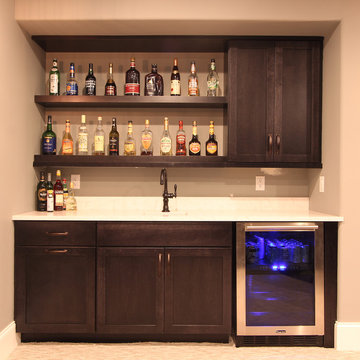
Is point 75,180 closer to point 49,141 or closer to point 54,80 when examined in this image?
point 49,141

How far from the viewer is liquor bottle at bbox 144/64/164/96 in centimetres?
287

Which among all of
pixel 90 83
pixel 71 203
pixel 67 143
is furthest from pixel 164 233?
pixel 90 83

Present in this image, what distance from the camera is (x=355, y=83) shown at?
8.12ft

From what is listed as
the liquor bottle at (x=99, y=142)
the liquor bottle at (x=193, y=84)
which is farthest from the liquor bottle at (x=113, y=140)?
the liquor bottle at (x=193, y=84)

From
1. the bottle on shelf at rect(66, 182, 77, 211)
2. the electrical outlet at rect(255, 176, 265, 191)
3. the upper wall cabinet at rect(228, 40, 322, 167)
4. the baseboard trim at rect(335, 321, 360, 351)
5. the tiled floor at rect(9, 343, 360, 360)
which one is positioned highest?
the upper wall cabinet at rect(228, 40, 322, 167)

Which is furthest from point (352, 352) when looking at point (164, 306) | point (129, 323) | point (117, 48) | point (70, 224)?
point (117, 48)

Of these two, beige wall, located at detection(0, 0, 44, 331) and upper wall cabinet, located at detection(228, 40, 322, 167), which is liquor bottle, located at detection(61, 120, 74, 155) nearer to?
beige wall, located at detection(0, 0, 44, 331)

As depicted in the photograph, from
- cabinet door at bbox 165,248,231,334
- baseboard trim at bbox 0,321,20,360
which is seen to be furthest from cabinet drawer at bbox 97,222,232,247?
baseboard trim at bbox 0,321,20,360

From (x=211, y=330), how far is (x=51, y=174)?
1.79m

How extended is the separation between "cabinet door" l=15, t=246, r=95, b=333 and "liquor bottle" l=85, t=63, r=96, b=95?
50.4 inches

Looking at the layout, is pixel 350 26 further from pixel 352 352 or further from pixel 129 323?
pixel 129 323

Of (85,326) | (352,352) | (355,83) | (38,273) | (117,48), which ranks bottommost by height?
(352,352)

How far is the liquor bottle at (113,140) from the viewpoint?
113 inches

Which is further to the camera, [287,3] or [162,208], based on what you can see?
[162,208]
